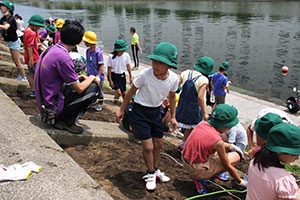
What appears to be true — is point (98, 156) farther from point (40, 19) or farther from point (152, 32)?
point (152, 32)

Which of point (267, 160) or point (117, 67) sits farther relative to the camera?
point (117, 67)

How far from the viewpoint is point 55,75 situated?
11.1ft

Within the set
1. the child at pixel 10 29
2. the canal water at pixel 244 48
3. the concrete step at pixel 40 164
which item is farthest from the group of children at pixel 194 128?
the canal water at pixel 244 48

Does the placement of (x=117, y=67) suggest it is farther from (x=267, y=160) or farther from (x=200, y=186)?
(x=267, y=160)

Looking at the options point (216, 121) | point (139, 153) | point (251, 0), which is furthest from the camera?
point (251, 0)

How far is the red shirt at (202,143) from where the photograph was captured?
3.04 metres

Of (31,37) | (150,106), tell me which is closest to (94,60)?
(31,37)

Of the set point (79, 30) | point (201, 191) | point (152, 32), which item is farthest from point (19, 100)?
point (152, 32)

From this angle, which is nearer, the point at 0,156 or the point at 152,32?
the point at 0,156

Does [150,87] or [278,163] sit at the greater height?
[150,87]

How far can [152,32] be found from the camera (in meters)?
27.0

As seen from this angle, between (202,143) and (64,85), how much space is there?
2.00 metres

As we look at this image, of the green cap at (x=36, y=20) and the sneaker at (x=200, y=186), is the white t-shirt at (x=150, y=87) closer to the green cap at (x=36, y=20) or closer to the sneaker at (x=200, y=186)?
the sneaker at (x=200, y=186)

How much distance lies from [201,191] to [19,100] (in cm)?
370
